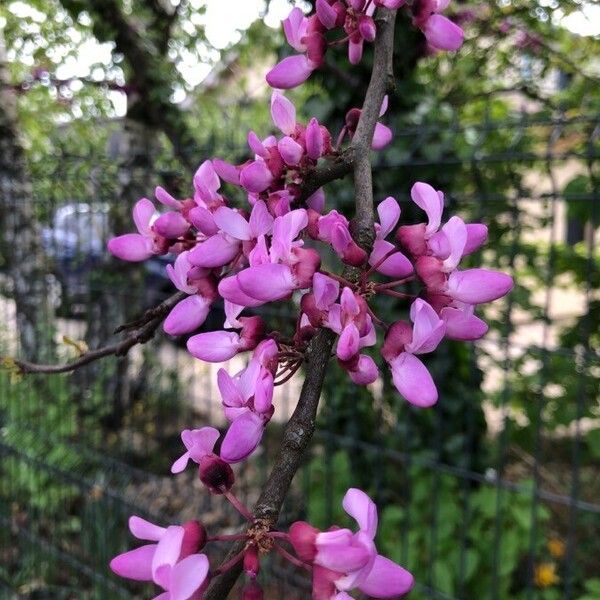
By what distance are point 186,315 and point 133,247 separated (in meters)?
0.15

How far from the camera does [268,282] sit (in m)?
0.58

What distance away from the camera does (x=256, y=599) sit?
20.5 inches

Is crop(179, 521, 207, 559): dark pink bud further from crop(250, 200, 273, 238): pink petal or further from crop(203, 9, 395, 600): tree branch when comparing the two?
crop(250, 200, 273, 238): pink petal

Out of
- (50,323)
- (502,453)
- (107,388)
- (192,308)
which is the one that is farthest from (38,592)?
(192,308)

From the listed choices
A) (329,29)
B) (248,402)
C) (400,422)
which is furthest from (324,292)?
(400,422)

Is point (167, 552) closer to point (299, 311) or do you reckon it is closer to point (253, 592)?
point (253, 592)

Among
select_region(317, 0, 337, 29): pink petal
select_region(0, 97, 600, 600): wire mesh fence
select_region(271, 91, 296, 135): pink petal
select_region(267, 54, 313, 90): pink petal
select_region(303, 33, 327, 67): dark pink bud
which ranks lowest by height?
select_region(0, 97, 600, 600): wire mesh fence

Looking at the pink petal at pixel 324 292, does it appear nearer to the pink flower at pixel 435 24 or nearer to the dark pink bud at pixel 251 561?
the dark pink bud at pixel 251 561

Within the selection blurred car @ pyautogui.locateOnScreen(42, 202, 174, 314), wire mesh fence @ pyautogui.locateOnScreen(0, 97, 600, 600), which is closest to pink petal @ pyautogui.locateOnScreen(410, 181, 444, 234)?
wire mesh fence @ pyautogui.locateOnScreen(0, 97, 600, 600)

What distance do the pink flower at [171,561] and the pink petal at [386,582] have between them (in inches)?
4.9

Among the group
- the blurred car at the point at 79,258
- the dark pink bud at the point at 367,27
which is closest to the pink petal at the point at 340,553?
the dark pink bud at the point at 367,27

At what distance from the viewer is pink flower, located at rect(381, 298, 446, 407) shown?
1.93 feet

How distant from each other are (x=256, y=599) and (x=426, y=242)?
13.4 inches

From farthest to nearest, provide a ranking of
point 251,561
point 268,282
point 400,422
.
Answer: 1. point 400,422
2. point 268,282
3. point 251,561
